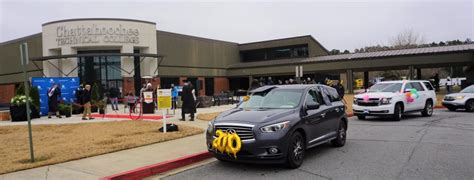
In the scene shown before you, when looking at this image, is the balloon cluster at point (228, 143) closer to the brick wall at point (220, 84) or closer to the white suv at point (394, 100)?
the white suv at point (394, 100)

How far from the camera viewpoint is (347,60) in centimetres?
4206

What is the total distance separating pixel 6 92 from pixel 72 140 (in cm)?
4433

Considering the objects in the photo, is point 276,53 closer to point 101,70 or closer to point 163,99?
point 101,70

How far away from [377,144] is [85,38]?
32341mm

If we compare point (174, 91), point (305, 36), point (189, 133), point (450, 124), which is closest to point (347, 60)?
point (305, 36)

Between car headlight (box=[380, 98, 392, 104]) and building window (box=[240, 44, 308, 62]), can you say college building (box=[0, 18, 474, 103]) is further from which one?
car headlight (box=[380, 98, 392, 104])

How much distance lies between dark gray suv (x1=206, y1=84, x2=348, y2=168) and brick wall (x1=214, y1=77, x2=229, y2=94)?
42074 mm

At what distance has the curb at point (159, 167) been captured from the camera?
7.07 m

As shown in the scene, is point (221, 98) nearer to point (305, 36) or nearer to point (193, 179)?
point (193, 179)

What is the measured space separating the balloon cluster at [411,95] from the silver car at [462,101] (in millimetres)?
4560

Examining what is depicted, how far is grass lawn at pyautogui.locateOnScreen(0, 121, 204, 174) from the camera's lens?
8719 mm

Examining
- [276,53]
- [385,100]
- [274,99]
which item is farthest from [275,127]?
[276,53]

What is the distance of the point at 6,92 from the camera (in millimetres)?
49125

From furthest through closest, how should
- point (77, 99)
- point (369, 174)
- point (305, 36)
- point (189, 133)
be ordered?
point (305, 36), point (77, 99), point (189, 133), point (369, 174)
